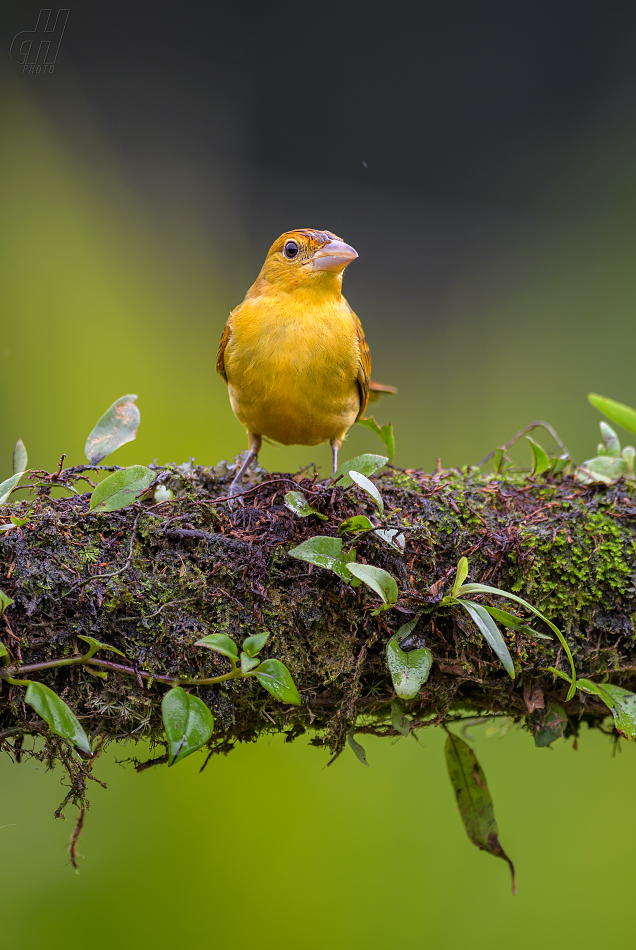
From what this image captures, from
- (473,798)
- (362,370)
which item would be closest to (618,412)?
(362,370)

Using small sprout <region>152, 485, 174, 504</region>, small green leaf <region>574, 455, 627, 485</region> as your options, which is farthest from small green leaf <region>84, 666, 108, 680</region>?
small green leaf <region>574, 455, 627, 485</region>

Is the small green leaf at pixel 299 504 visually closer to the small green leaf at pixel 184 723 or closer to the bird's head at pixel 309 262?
the small green leaf at pixel 184 723

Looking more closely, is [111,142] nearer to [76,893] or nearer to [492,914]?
[76,893]

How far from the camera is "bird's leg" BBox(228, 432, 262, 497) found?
195 centimetres

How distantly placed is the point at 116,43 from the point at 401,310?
2.21 m

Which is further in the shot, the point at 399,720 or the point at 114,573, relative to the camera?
the point at 399,720

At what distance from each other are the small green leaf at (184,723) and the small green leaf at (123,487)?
0.40 m

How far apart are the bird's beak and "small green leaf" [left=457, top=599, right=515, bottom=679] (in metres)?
1.17

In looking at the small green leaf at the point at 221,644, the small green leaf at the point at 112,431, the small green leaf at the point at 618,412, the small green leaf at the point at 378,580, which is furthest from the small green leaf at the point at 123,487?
the small green leaf at the point at 618,412

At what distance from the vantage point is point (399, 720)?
1.60m

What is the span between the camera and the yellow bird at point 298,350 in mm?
2139

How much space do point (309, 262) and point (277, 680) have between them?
4.49ft

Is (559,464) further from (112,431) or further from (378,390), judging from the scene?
(112,431)

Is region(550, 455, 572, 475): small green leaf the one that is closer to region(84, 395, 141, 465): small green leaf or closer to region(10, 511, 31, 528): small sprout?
region(84, 395, 141, 465): small green leaf
